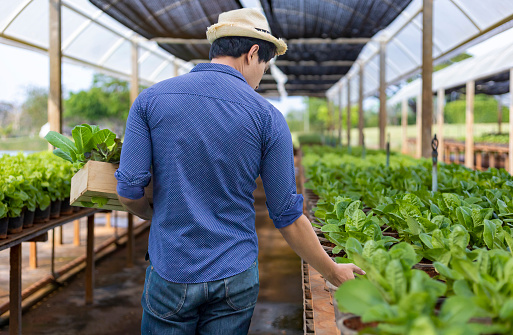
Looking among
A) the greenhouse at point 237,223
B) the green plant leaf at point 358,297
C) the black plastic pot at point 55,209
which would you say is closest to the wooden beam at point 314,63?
A: the greenhouse at point 237,223

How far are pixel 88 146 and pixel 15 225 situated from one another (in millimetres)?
1735

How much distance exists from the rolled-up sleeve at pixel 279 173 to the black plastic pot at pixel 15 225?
2350 millimetres

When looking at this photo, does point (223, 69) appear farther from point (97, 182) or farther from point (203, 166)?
point (97, 182)

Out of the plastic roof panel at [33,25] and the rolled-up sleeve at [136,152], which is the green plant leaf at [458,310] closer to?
the rolled-up sleeve at [136,152]

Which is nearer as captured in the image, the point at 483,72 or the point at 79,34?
the point at 79,34

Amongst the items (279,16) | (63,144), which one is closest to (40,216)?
(63,144)

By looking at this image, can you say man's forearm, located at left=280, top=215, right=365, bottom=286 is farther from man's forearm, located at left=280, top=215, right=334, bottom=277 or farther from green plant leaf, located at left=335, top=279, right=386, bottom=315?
green plant leaf, located at left=335, top=279, right=386, bottom=315

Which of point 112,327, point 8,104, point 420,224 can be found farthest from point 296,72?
point 8,104

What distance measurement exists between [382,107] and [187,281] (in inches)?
306

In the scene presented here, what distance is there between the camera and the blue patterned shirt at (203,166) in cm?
137

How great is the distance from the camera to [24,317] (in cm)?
397

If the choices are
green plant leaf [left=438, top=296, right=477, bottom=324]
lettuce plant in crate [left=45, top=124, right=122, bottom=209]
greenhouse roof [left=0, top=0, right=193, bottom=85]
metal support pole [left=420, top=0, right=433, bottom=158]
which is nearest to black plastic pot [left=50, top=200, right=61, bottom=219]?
lettuce plant in crate [left=45, top=124, right=122, bottom=209]

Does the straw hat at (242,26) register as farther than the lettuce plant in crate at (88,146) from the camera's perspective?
No

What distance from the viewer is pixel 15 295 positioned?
3.08m
